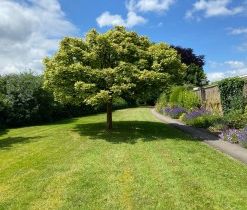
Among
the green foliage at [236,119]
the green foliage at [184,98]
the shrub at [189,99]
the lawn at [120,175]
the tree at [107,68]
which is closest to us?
the lawn at [120,175]

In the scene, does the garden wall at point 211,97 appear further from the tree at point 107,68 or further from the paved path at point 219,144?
the tree at point 107,68

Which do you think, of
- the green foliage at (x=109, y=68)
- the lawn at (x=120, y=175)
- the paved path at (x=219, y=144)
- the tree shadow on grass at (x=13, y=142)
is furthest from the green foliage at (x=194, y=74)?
the lawn at (x=120, y=175)

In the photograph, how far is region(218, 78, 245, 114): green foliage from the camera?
19.6 m

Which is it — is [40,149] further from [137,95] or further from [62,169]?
[137,95]

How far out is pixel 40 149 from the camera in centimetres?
1487

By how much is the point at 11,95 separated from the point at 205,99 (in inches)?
512

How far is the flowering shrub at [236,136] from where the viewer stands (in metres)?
14.1

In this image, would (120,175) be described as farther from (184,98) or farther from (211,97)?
(184,98)

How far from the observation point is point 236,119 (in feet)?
60.8

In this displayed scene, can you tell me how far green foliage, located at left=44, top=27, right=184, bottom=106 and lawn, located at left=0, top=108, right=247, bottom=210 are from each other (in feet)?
7.54

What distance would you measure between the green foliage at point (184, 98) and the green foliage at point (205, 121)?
18.8ft

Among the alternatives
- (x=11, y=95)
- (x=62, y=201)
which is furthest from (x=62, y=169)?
(x=11, y=95)

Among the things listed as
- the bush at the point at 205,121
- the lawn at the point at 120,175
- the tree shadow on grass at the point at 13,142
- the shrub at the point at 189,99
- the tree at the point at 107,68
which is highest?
the tree at the point at 107,68

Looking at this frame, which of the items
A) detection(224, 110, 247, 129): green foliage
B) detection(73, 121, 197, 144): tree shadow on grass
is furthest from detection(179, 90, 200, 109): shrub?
detection(224, 110, 247, 129): green foliage
